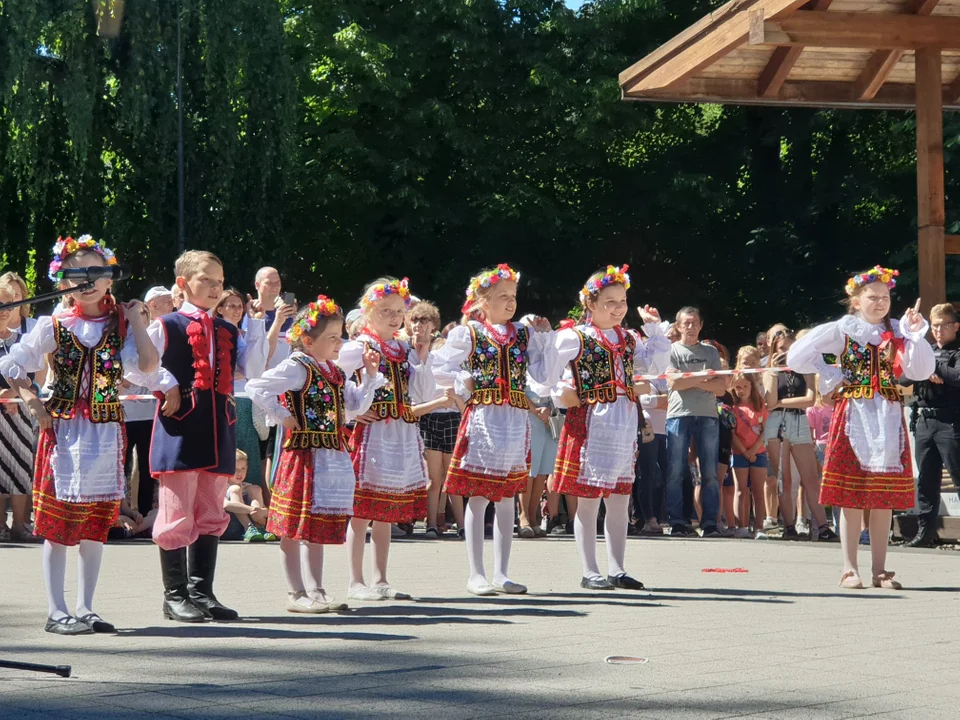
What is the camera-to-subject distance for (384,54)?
94.5 feet

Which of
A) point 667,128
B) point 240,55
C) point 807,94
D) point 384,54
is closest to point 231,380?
point 807,94

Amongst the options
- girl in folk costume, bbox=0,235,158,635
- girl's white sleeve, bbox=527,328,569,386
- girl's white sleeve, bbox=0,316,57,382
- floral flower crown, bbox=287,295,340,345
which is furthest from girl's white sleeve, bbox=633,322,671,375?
girl's white sleeve, bbox=0,316,57,382

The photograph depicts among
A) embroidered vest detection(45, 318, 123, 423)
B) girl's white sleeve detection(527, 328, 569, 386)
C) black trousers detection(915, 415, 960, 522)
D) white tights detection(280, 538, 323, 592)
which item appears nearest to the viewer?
embroidered vest detection(45, 318, 123, 423)

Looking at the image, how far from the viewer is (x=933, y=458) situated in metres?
12.3

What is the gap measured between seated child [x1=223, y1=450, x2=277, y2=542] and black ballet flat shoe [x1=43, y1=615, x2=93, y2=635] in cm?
559

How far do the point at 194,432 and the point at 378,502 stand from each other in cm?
153

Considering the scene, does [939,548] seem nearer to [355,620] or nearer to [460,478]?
[460,478]

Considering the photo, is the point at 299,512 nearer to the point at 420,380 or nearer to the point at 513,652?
the point at 420,380

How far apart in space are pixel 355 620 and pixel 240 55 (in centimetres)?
1907

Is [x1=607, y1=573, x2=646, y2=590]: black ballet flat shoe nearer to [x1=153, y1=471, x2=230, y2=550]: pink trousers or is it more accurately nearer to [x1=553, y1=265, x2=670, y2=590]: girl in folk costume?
[x1=553, y1=265, x2=670, y2=590]: girl in folk costume

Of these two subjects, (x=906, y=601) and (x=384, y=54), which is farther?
(x=384, y=54)

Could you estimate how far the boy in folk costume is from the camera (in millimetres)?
7336

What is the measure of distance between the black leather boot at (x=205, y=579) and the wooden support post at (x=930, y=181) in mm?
7491

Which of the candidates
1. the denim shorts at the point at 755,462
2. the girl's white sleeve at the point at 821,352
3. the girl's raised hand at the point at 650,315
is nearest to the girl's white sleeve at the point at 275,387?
the girl's raised hand at the point at 650,315
